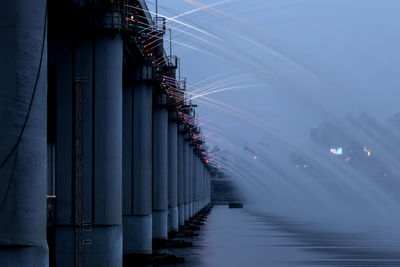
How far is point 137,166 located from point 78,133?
1150 centimetres

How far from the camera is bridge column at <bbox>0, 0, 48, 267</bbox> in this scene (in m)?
15.5

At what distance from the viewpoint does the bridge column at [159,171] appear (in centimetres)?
5119

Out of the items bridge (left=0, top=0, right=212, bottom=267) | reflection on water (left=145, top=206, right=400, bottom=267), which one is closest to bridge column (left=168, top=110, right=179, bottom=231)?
bridge (left=0, top=0, right=212, bottom=267)

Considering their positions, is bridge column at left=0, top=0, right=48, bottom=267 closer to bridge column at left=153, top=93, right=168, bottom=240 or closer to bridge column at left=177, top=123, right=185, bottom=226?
bridge column at left=153, top=93, right=168, bottom=240

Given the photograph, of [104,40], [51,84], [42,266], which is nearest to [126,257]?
[51,84]

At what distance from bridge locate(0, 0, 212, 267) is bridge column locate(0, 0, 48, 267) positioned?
0.07ft

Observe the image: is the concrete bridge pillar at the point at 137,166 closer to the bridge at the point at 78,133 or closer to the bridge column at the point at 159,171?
the bridge at the point at 78,133

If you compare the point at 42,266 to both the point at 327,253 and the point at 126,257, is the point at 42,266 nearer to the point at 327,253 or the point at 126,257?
the point at 126,257

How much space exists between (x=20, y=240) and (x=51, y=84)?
63.8ft

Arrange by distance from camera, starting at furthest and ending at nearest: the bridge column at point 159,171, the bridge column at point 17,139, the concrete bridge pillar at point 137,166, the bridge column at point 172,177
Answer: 1. the bridge column at point 172,177
2. the bridge column at point 159,171
3. the concrete bridge pillar at point 137,166
4. the bridge column at point 17,139

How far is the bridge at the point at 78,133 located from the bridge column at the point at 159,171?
73 mm

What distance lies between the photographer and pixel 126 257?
38.8 metres

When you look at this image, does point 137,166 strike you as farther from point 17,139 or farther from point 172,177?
point 17,139

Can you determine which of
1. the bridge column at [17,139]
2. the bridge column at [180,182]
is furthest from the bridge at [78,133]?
the bridge column at [180,182]
